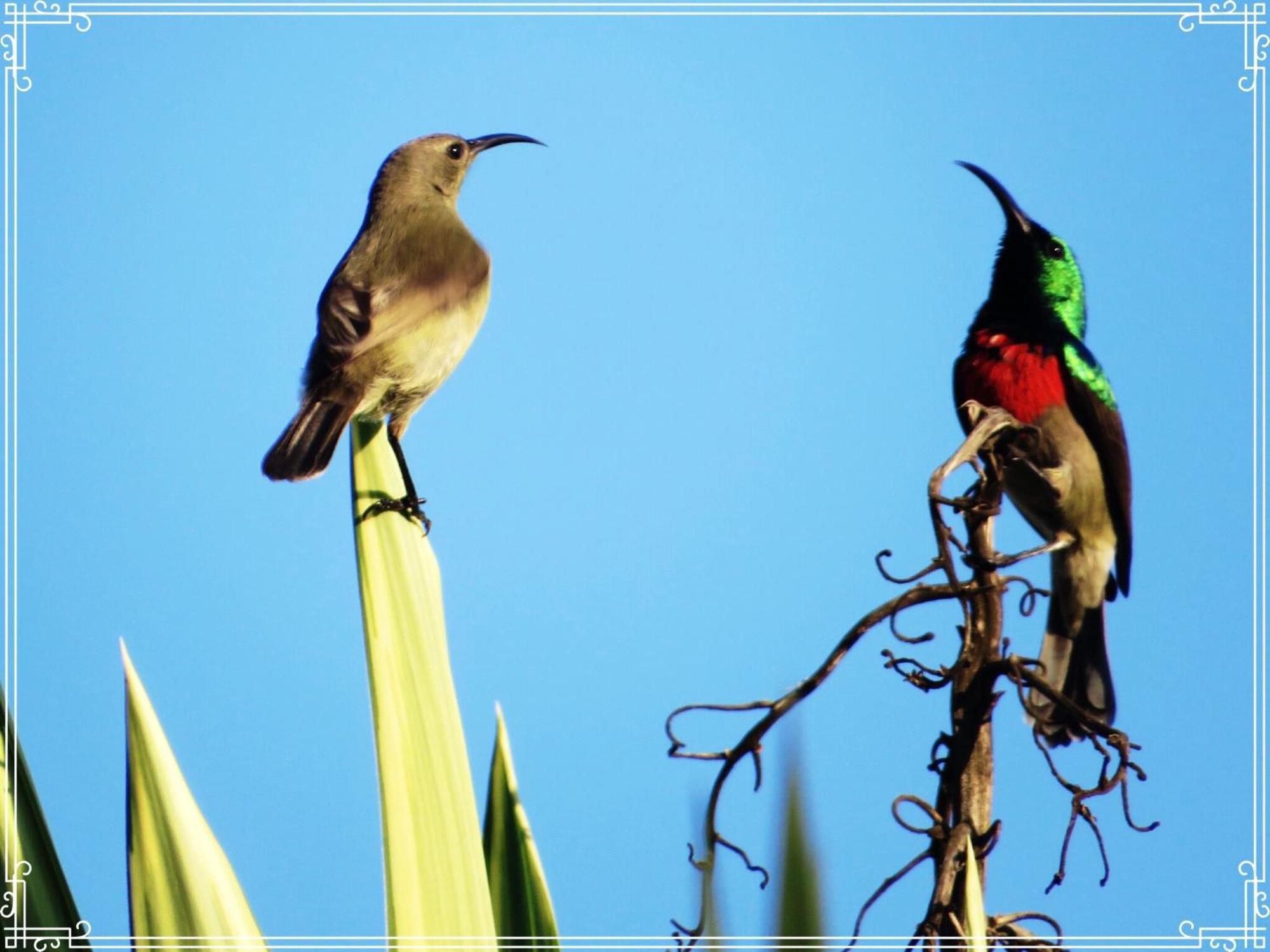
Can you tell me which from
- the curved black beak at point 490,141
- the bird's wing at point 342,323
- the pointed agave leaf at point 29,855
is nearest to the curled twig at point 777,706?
the pointed agave leaf at point 29,855

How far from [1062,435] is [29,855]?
A: 269 centimetres

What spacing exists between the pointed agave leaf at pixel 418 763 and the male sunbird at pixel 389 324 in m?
1.03

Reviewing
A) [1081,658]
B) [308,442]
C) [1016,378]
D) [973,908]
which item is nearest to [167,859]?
[973,908]

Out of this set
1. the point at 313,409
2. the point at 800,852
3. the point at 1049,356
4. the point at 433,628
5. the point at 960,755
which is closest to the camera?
the point at 800,852

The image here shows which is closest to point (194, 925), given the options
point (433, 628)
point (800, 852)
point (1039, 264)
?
point (433, 628)

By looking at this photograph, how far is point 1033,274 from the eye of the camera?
3.74 metres

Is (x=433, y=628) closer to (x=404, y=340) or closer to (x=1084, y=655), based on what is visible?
(x=404, y=340)

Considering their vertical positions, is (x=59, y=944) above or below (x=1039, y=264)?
below

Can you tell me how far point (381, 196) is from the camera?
402cm

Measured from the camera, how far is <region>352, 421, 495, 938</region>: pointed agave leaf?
1.67 metres

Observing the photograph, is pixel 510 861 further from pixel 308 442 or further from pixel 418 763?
pixel 308 442

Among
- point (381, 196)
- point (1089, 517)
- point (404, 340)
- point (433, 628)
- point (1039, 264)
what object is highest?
point (381, 196)

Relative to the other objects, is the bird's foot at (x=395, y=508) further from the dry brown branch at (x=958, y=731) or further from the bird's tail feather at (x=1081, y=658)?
the bird's tail feather at (x=1081, y=658)

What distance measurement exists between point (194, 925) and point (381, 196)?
2.77 metres
